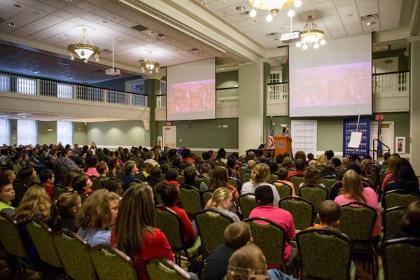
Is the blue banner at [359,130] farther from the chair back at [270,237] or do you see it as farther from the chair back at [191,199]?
the chair back at [270,237]

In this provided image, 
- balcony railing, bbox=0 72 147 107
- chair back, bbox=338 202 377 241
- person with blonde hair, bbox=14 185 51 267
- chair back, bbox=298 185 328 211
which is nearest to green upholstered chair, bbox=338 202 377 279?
chair back, bbox=338 202 377 241

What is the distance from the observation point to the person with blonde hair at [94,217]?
2391mm

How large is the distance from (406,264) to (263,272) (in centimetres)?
135

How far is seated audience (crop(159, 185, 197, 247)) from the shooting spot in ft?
10.2

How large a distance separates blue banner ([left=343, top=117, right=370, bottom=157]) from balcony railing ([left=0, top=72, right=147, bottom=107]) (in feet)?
33.5

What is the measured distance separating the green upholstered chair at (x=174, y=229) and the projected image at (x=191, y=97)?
10946 mm

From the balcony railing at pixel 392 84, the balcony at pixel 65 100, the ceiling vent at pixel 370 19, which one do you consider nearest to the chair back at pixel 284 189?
the ceiling vent at pixel 370 19

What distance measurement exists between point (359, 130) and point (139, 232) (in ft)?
36.6

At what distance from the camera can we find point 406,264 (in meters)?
2.04

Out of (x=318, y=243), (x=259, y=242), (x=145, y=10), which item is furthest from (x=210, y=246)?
(x=145, y=10)

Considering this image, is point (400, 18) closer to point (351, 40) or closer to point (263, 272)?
point (351, 40)

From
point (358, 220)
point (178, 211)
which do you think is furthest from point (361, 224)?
point (178, 211)

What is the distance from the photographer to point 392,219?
9.90ft

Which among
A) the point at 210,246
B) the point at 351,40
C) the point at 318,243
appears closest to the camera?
the point at 318,243
